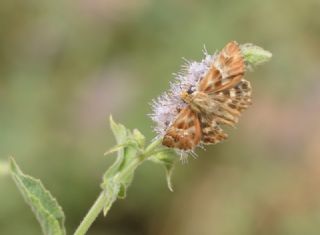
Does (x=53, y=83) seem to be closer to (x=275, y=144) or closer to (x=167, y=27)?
(x=167, y=27)

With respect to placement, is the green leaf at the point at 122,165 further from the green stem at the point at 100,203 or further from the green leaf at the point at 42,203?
the green leaf at the point at 42,203

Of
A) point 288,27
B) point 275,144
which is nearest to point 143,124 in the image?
point 275,144

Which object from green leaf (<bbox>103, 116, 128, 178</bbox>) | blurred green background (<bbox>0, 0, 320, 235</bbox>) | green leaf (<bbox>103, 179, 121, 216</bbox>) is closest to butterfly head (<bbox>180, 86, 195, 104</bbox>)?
green leaf (<bbox>103, 116, 128, 178</bbox>)

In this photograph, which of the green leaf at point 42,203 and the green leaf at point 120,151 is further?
the green leaf at point 120,151

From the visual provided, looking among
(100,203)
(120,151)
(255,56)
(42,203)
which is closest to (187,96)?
(255,56)

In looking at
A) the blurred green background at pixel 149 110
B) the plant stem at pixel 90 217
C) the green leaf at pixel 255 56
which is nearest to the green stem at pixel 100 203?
the plant stem at pixel 90 217
